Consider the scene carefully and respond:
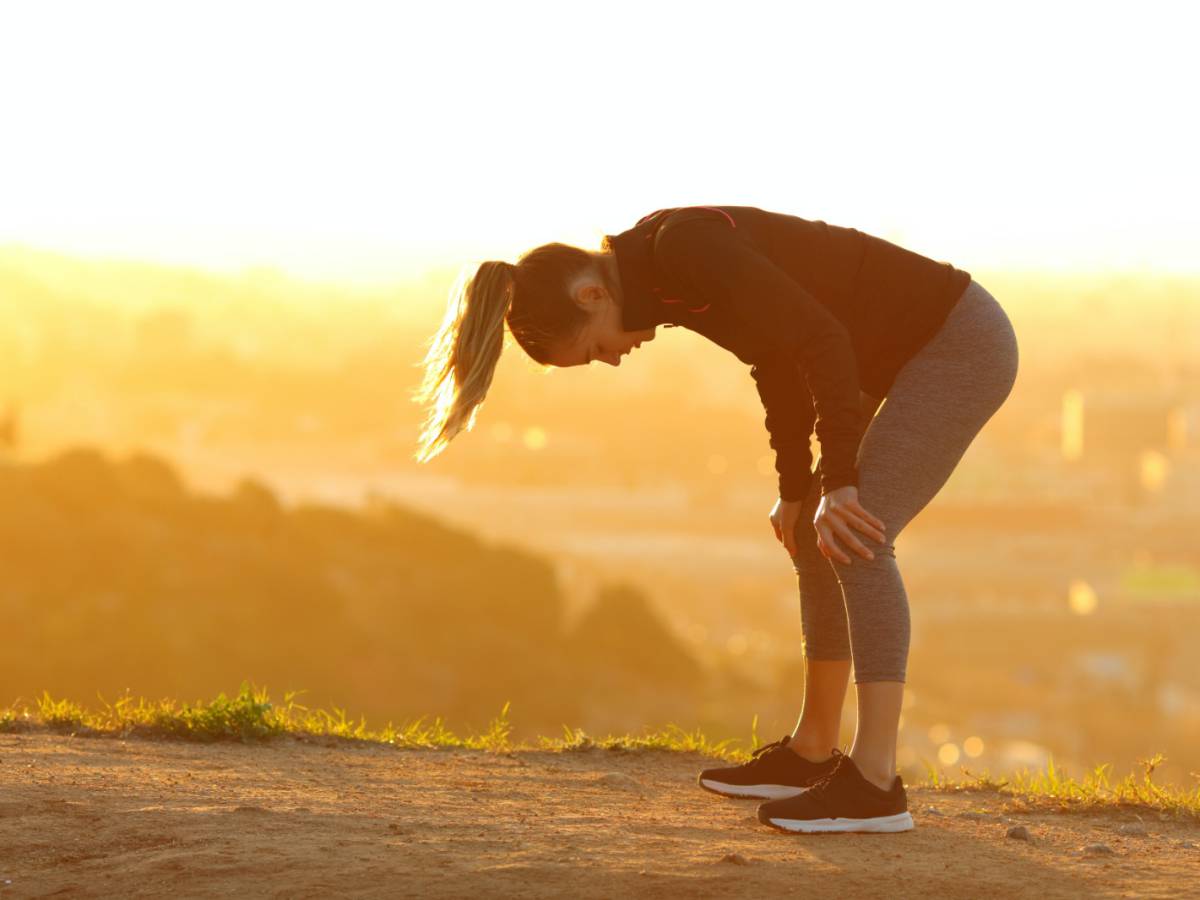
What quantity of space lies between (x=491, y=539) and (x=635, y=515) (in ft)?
99.8

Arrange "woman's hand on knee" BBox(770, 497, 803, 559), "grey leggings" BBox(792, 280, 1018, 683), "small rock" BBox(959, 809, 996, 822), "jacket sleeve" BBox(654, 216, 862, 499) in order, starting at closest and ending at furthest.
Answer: "jacket sleeve" BBox(654, 216, 862, 499)
"grey leggings" BBox(792, 280, 1018, 683)
"woman's hand on knee" BBox(770, 497, 803, 559)
"small rock" BBox(959, 809, 996, 822)

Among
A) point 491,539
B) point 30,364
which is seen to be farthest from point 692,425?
point 30,364

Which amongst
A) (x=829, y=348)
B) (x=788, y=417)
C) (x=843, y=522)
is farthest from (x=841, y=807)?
(x=829, y=348)

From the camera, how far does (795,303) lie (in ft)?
12.5

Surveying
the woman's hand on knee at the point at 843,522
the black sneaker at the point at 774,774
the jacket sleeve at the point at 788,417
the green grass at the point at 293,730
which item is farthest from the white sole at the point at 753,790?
the woman's hand on knee at the point at 843,522

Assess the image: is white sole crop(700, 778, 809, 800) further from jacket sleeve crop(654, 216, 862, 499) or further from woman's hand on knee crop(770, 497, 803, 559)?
jacket sleeve crop(654, 216, 862, 499)

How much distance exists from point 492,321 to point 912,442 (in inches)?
45.0

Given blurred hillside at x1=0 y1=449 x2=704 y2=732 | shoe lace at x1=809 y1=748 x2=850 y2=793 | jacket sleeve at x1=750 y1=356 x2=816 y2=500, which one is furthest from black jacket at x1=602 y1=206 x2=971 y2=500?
blurred hillside at x1=0 y1=449 x2=704 y2=732

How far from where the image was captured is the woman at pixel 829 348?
12.7 feet

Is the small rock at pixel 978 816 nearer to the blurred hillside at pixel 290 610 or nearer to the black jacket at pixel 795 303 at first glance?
the black jacket at pixel 795 303

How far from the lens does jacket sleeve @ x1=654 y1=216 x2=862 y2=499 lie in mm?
3809

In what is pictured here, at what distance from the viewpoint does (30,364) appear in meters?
49.3

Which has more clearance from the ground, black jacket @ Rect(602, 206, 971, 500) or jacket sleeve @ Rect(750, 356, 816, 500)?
black jacket @ Rect(602, 206, 971, 500)

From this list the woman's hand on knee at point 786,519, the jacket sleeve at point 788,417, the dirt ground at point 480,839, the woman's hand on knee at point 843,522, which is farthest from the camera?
the woman's hand on knee at point 786,519
